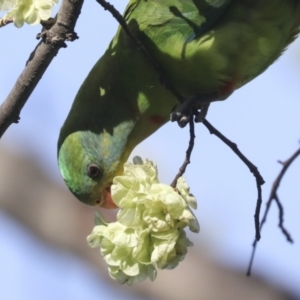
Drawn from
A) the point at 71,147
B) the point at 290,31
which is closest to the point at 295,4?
the point at 290,31

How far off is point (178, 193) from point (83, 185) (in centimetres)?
113

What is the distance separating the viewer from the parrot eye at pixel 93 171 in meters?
3.28

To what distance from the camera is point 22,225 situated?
5.14 meters

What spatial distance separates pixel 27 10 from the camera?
225 centimetres

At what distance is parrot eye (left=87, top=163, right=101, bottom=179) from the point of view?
328cm

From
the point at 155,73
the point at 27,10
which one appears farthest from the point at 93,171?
the point at 27,10

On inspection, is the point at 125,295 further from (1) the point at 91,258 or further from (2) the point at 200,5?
(2) the point at 200,5

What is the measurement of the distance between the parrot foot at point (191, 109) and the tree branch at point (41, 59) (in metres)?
0.58

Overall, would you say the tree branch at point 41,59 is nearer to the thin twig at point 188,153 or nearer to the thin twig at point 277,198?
the thin twig at point 188,153

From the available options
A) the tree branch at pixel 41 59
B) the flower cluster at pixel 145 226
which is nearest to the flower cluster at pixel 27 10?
the tree branch at pixel 41 59

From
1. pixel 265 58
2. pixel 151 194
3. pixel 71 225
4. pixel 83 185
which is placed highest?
pixel 265 58

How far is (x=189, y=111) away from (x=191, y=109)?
0.7 inches

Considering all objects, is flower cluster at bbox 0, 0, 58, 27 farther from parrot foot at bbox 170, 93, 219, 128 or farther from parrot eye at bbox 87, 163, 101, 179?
parrot eye at bbox 87, 163, 101, 179

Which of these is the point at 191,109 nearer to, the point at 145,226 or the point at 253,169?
the point at 253,169
